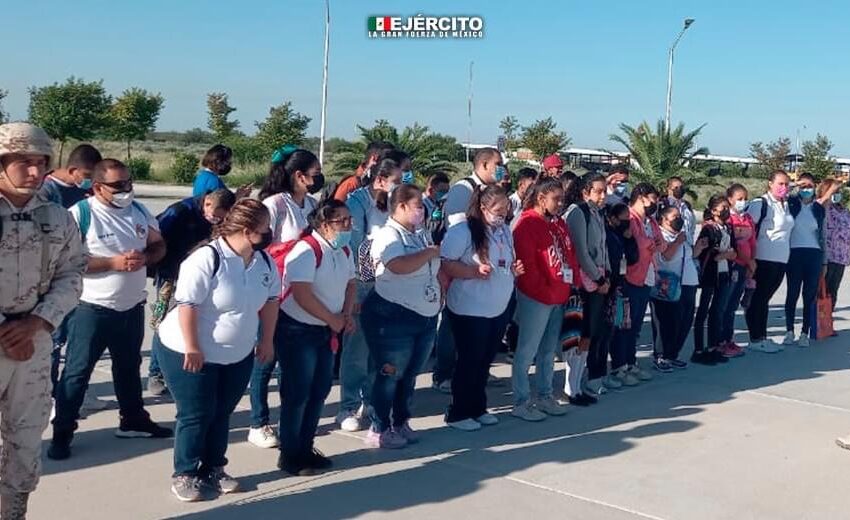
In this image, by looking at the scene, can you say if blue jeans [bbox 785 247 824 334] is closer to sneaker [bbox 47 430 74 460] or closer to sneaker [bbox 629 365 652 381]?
sneaker [bbox 629 365 652 381]

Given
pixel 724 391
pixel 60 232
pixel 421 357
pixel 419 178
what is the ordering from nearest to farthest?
pixel 60 232 → pixel 421 357 → pixel 724 391 → pixel 419 178

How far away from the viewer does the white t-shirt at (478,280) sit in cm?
604

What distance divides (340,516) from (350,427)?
156 cm

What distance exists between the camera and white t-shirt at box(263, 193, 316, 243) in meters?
5.73

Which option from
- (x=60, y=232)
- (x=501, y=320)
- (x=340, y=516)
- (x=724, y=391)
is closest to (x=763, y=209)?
(x=724, y=391)

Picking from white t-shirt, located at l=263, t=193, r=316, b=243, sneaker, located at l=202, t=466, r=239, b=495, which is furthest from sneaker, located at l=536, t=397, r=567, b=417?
sneaker, located at l=202, t=466, r=239, b=495

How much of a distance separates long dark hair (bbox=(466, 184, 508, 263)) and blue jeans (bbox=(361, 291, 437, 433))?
60cm

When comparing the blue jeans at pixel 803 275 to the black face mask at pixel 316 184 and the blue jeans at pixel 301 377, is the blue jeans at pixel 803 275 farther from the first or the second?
the blue jeans at pixel 301 377

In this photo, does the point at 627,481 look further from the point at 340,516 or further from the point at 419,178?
the point at 419,178

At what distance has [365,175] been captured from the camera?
6.97m

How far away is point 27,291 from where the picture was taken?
3744mm

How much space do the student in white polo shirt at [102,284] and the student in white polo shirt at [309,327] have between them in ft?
3.29

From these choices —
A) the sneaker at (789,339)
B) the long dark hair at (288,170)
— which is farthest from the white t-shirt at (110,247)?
A: the sneaker at (789,339)

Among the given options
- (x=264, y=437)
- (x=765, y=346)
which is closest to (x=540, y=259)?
(x=264, y=437)
